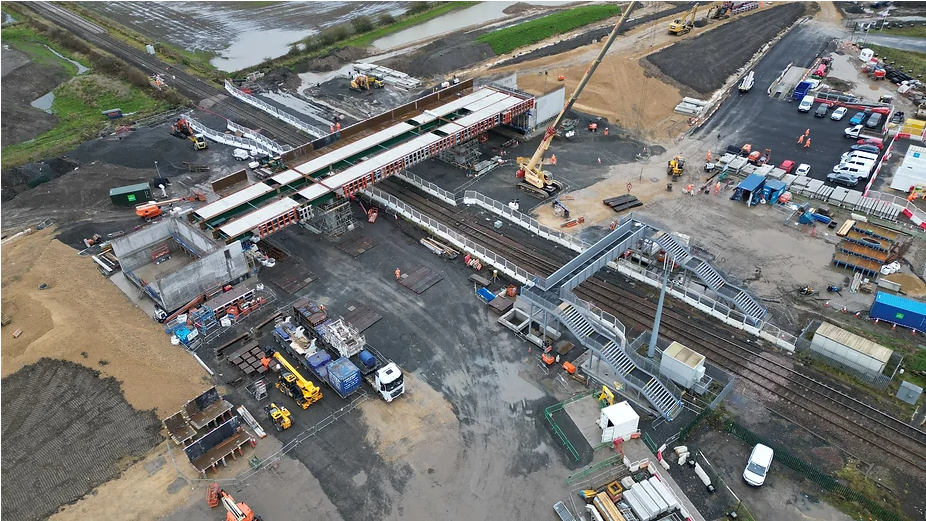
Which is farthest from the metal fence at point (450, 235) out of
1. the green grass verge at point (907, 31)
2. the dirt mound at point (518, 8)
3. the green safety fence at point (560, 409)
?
the green grass verge at point (907, 31)

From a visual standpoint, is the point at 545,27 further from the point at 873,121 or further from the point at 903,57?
the point at 873,121

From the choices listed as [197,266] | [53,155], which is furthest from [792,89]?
[53,155]

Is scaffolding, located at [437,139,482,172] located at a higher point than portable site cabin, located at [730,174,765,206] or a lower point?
lower

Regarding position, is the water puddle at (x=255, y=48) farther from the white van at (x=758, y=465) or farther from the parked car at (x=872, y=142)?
the white van at (x=758, y=465)

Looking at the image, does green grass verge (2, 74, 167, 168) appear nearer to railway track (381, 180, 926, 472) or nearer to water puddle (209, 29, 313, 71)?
water puddle (209, 29, 313, 71)

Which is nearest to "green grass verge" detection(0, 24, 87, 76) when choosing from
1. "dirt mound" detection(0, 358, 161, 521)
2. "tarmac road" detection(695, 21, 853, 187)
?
"dirt mound" detection(0, 358, 161, 521)

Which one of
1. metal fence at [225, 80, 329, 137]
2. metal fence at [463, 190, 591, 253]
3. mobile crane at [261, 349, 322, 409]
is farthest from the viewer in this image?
metal fence at [225, 80, 329, 137]

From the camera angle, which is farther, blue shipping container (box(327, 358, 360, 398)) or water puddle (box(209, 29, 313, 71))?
water puddle (box(209, 29, 313, 71))
